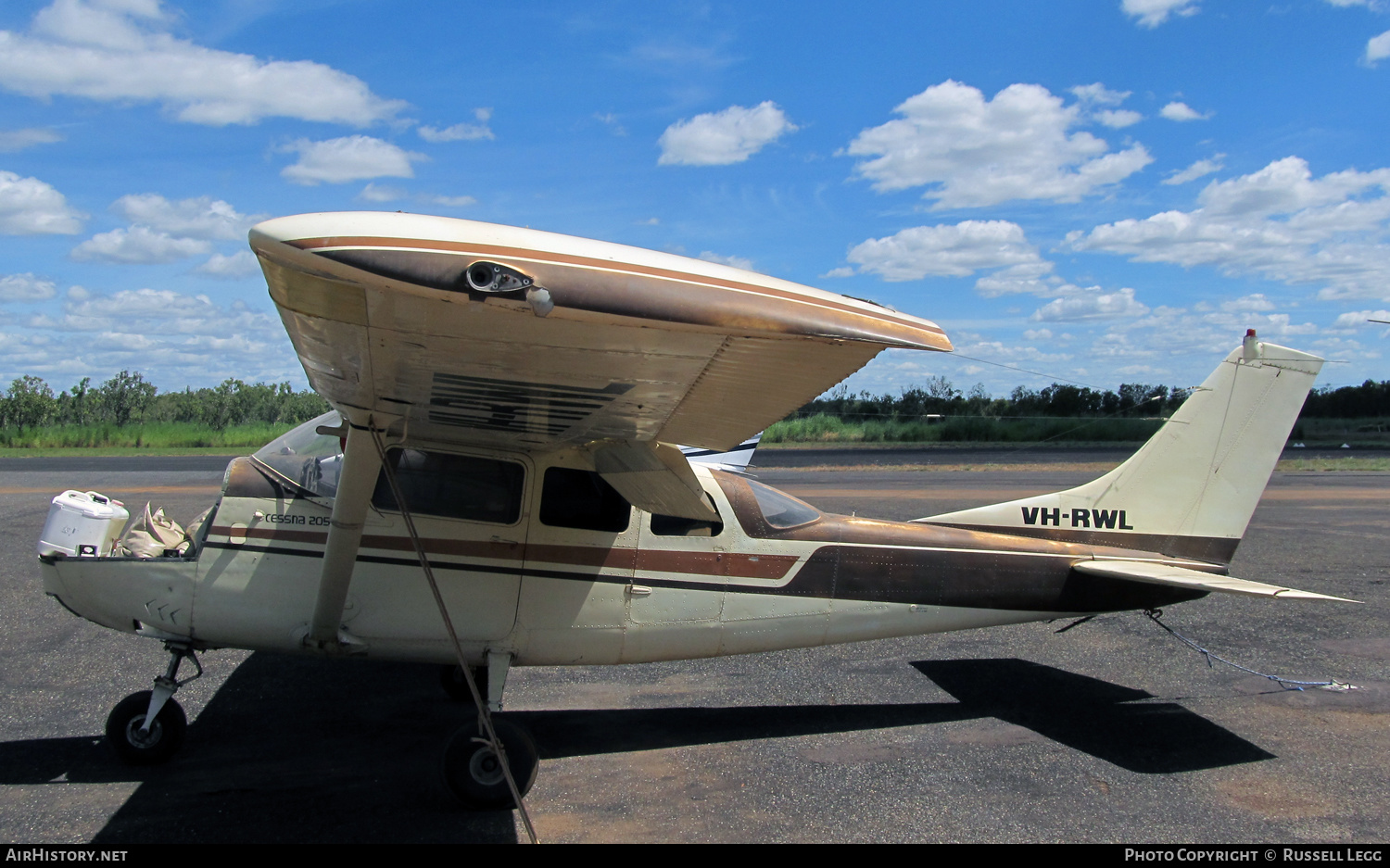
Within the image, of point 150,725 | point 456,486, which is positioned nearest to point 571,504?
point 456,486

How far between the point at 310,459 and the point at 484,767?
207 centimetres

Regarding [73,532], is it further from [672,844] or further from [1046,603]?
[1046,603]

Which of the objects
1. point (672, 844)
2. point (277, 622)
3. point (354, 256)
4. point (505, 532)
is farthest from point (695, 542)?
point (354, 256)

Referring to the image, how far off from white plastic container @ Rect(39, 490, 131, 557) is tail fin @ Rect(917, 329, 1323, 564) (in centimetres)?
539

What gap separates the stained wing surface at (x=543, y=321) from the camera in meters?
2.22

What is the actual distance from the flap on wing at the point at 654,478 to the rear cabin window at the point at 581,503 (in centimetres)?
28

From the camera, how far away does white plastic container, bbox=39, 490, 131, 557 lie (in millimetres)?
4672

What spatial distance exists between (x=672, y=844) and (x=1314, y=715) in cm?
478

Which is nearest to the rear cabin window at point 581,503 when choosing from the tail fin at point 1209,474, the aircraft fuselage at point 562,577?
the aircraft fuselage at point 562,577

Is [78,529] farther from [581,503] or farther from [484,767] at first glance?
[581,503]

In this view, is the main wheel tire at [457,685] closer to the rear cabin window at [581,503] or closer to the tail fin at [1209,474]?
the rear cabin window at [581,503]

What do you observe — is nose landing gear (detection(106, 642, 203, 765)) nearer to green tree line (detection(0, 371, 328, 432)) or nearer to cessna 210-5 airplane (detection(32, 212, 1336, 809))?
cessna 210-5 airplane (detection(32, 212, 1336, 809))

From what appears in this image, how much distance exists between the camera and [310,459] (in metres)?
4.95

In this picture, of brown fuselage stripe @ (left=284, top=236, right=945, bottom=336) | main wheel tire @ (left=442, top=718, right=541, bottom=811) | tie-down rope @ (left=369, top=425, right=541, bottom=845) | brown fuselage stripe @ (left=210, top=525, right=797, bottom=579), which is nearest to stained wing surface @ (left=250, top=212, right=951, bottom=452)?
brown fuselage stripe @ (left=284, top=236, right=945, bottom=336)
